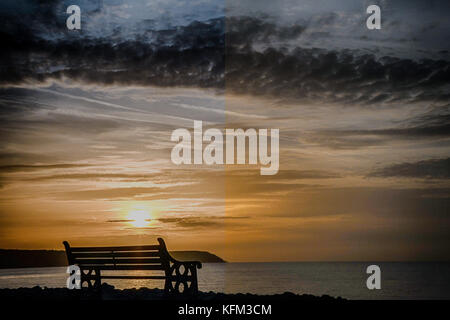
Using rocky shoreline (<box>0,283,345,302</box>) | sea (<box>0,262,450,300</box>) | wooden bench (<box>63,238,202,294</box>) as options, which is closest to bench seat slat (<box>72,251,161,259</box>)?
wooden bench (<box>63,238,202,294</box>)

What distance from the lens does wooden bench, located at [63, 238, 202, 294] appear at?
362 inches

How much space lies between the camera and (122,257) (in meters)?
9.77

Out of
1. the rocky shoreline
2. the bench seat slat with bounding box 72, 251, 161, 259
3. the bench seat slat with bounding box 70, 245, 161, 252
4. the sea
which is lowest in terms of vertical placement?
the sea

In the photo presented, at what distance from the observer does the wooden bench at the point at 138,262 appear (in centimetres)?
919

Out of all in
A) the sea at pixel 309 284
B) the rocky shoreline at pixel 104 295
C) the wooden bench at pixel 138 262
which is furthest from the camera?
the sea at pixel 309 284

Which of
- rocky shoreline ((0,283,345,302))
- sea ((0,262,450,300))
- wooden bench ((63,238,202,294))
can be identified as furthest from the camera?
sea ((0,262,450,300))

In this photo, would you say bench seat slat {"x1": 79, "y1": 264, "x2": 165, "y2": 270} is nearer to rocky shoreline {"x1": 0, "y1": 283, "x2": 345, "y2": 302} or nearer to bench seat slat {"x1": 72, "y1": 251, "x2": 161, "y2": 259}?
bench seat slat {"x1": 72, "y1": 251, "x2": 161, "y2": 259}

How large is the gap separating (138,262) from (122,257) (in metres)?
0.33

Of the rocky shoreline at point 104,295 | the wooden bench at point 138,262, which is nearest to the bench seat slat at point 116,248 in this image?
the wooden bench at point 138,262

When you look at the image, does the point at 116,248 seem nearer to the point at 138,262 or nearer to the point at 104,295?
the point at 138,262

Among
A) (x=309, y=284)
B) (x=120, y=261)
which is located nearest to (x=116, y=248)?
(x=120, y=261)

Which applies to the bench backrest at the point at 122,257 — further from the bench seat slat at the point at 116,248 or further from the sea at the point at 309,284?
the sea at the point at 309,284
